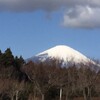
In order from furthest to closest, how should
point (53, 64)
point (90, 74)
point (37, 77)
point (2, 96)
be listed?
point (53, 64), point (37, 77), point (90, 74), point (2, 96)

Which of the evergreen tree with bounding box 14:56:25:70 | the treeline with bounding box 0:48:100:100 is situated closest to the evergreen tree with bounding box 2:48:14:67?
the treeline with bounding box 0:48:100:100

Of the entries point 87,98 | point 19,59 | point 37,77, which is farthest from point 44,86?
point 19,59

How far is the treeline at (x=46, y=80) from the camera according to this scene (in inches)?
2023

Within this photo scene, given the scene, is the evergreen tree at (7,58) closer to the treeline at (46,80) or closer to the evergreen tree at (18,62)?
the treeline at (46,80)

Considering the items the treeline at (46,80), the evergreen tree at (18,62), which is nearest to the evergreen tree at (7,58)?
the treeline at (46,80)

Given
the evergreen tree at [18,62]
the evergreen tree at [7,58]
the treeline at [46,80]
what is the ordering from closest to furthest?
the treeline at [46,80] < the evergreen tree at [7,58] < the evergreen tree at [18,62]

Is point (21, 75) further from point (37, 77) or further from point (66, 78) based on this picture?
point (66, 78)

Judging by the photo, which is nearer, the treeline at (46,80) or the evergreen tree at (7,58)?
the treeline at (46,80)

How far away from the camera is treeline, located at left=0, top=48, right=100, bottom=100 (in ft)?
169

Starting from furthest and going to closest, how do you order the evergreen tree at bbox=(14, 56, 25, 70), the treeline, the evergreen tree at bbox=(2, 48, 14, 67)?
1. the evergreen tree at bbox=(14, 56, 25, 70)
2. the evergreen tree at bbox=(2, 48, 14, 67)
3. the treeline

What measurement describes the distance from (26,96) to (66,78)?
6.87 meters

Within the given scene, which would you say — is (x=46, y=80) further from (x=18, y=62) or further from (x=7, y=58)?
(x=18, y=62)

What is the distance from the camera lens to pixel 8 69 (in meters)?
54.2

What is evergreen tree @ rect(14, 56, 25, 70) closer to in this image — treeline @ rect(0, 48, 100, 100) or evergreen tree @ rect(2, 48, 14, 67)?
treeline @ rect(0, 48, 100, 100)
